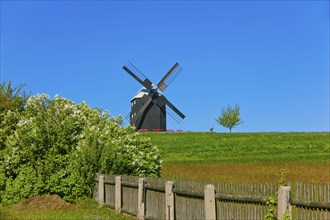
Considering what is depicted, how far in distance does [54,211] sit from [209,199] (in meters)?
9.60

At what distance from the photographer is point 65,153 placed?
25203 millimetres

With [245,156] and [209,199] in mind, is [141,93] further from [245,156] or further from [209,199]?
[209,199]

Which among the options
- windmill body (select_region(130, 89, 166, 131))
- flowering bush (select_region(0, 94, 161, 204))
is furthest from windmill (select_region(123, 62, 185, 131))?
flowering bush (select_region(0, 94, 161, 204))

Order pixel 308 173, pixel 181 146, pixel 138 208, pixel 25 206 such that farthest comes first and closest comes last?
pixel 181 146, pixel 308 173, pixel 25 206, pixel 138 208

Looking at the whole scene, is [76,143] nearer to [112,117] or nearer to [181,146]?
[112,117]

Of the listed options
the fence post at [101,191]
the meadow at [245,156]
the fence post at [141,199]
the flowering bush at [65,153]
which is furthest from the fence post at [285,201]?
the meadow at [245,156]

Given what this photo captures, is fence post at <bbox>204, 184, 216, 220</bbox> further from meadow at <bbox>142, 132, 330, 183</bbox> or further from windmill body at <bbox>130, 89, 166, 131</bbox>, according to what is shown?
windmill body at <bbox>130, 89, 166, 131</bbox>

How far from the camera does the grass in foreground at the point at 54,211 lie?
61.4ft

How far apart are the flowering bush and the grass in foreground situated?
3.09 feet

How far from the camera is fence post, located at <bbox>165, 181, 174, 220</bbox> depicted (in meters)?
15.8

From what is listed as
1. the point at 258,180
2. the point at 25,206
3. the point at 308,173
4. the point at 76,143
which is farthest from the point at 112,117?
the point at 308,173

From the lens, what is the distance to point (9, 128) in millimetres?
27656

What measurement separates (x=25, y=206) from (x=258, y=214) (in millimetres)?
13056

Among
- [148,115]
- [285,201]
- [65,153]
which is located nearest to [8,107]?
[65,153]
